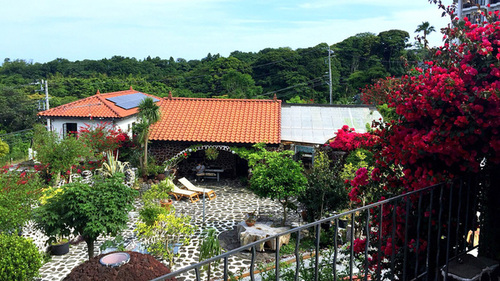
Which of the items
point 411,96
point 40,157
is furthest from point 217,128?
point 411,96

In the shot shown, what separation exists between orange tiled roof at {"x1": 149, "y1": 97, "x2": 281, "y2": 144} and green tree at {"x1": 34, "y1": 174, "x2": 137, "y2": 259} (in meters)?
8.10

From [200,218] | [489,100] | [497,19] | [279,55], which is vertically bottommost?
[200,218]

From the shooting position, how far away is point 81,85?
3894 cm

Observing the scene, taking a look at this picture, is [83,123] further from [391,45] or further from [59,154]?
[391,45]

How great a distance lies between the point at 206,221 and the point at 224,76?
90.8 ft

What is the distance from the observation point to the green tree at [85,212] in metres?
8.05

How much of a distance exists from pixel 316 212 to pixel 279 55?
32086 millimetres

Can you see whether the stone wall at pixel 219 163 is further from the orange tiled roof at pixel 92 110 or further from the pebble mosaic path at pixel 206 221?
the orange tiled roof at pixel 92 110

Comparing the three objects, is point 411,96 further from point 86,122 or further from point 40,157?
point 86,122

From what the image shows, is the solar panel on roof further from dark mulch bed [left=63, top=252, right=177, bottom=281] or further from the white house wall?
dark mulch bed [left=63, top=252, right=177, bottom=281]

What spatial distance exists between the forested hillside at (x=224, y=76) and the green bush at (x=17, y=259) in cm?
2870

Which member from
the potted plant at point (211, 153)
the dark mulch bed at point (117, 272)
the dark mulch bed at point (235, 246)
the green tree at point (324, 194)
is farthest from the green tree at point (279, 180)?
the potted plant at point (211, 153)

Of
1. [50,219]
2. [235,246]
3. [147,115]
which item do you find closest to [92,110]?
[147,115]

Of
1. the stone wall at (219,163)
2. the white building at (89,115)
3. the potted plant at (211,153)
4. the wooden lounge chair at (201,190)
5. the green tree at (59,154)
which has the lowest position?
the wooden lounge chair at (201,190)
